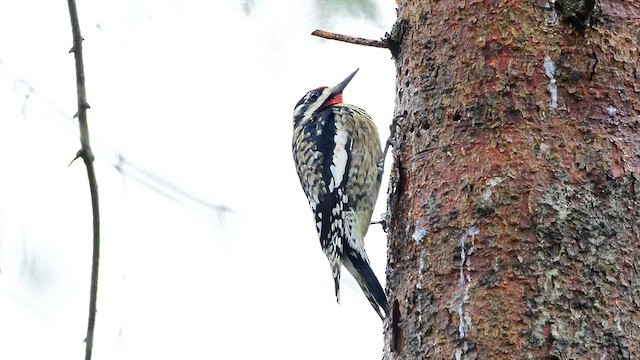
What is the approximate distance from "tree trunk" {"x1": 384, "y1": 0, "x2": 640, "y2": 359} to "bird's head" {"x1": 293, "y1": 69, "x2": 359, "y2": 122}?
2.15m

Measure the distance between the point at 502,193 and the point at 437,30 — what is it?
510 mm

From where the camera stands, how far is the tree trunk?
197cm

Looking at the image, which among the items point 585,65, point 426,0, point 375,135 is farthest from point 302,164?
point 585,65

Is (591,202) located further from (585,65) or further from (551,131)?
(585,65)

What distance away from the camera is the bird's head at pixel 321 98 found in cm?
454

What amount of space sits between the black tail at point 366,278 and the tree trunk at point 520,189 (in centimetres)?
64

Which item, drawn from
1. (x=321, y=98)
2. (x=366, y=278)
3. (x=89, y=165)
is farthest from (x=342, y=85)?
(x=89, y=165)

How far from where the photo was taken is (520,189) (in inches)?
82.0

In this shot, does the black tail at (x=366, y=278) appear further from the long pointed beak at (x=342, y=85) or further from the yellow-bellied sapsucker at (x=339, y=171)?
the long pointed beak at (x=342, y=85)

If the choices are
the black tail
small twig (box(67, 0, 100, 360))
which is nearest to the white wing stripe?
the black tail

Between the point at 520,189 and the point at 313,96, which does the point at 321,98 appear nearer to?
the point at 313,96

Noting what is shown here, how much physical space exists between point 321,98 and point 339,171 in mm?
590

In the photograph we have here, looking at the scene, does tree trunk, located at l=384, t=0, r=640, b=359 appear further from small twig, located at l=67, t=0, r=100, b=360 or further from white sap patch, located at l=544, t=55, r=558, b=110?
small twig, located at l=67, t=0, r=100, b=360

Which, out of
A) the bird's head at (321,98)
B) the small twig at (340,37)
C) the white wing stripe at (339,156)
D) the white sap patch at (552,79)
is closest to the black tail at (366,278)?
the white wing stripe at (339,156)
